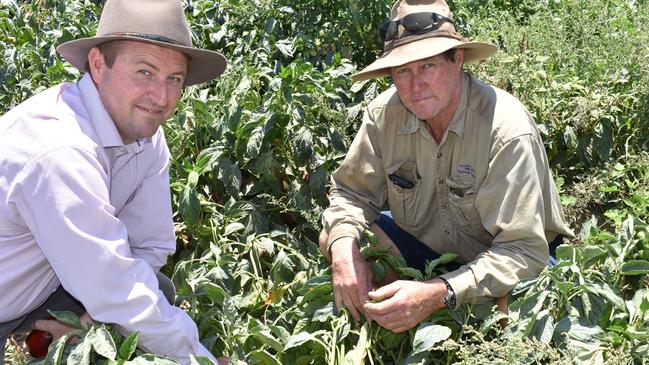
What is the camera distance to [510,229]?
2.70m

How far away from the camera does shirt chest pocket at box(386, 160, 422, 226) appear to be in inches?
122

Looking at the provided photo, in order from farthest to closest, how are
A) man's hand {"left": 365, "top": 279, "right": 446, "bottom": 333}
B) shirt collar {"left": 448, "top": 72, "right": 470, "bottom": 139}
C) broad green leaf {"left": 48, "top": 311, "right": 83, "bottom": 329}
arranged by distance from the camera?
shirt collar {"left": 448, "top": 72, "right": 470, "bottom": 139} → man's hand {"left": 365, "top": 279, "right": 446, "bottom": 333} → broad green leaf {"left": 48, "top": 311, "right": 83, "bottom": 329}

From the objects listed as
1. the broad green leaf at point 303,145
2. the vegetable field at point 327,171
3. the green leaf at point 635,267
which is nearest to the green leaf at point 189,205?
the vegetable field at point 327,171

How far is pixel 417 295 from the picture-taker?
2.67 meters

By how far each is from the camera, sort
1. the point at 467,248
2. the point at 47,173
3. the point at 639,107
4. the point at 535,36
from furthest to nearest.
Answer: the point at 535,36, the point at 639,107, the point at 467,248, the point at 47,173

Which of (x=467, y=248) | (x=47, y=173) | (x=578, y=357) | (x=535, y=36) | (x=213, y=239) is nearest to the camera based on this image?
(x=47, y=173)

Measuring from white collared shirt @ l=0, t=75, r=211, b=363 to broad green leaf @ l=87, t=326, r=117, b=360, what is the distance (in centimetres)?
4

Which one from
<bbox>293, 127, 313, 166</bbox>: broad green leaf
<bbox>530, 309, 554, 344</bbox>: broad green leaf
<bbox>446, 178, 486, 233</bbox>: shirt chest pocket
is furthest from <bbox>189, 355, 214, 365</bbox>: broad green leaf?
<bbox>293, 127, 313, 166</bbox>: broad green leaf

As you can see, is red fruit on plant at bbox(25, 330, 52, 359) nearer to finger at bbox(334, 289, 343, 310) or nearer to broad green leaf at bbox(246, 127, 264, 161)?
finger at bbox(334, 289, 343, 310)

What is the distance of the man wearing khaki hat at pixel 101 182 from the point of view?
2.23m

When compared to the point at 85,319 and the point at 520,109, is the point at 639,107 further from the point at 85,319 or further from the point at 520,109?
the point at 85,319

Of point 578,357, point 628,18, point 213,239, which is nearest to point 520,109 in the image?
point 578,357

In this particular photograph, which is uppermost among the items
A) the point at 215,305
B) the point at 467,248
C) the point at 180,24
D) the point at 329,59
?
the point at 180,24

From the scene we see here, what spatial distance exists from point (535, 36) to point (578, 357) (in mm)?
2306
